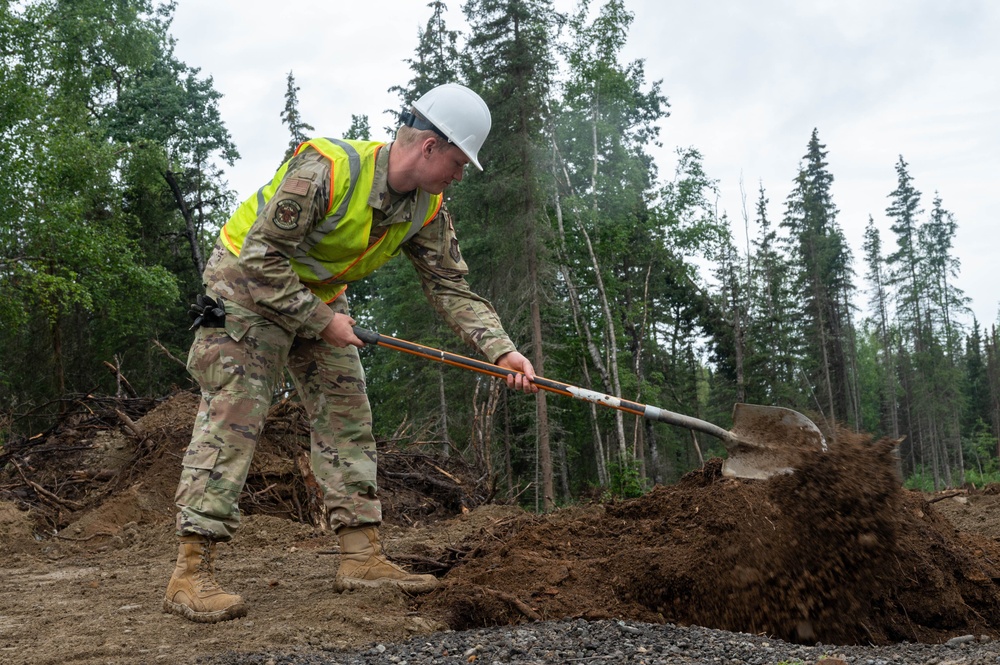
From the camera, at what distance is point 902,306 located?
54.3 metres

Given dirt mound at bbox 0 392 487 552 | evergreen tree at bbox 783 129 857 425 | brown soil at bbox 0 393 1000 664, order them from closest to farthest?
brown soil at bbox 0 393 1000 664 → dirt mound at bbox 0 392 487 552 → evergreen tree at bbox 783 129 857 425

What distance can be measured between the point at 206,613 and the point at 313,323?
54.8 inches

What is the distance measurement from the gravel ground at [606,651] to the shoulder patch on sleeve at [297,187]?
1.98 meters

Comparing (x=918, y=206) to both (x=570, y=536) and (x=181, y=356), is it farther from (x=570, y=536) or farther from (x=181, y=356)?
(x=570, y=536)

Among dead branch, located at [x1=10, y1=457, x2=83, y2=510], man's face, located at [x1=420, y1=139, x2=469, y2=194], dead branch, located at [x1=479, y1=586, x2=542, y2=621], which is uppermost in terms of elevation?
man's face, located at [x1=420, y1=139, x2=469, y2=194]

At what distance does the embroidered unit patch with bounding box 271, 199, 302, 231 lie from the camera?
3.92 m

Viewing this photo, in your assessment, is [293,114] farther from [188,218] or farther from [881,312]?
[881,312]

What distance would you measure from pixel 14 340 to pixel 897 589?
3073cm

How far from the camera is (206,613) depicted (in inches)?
152

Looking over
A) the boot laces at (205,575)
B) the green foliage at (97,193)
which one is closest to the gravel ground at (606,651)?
the boot laces at (205,575)

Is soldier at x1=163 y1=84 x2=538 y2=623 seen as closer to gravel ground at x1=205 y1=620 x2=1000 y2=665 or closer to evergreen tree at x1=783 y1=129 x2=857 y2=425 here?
gravel ground at x1=205 y1=620 x2=1000 y2=665

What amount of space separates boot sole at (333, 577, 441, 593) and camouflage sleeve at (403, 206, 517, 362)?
1224 mm

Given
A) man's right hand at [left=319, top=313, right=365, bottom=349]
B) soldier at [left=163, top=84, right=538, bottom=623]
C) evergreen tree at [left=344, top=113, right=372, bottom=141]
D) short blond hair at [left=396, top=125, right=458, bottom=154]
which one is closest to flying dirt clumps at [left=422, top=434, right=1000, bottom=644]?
soldier at [left=163, top=84, right=538, bottom=623]

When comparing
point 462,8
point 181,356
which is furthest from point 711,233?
point 181,356
